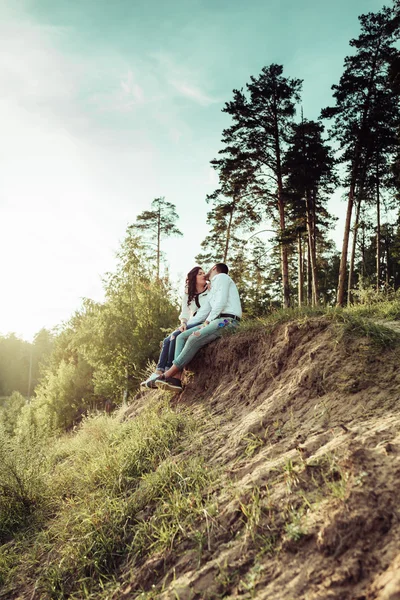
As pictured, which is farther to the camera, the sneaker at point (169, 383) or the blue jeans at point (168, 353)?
the blue jeans at point (168, 353)

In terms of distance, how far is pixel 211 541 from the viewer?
8.90 ft

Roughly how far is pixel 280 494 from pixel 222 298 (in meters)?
3.62

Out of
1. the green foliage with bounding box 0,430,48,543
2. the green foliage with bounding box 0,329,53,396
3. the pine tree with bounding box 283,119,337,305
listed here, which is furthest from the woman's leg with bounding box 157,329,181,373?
the green foliage with bounding box 0,329,53,396

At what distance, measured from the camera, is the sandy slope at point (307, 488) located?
6.83 feet

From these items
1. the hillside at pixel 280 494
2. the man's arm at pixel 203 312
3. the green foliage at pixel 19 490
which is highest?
the man's arm at pixel 203 312

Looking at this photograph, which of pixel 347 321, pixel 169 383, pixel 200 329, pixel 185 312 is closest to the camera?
pixel 347 321

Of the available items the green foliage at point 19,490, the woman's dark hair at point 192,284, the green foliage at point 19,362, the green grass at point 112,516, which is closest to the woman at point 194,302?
the woman's dark hair at point 192,284

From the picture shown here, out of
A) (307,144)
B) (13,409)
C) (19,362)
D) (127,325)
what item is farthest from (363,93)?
(19,362)

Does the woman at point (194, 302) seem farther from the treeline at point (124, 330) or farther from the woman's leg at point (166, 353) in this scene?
the treeline at point (124, 330)

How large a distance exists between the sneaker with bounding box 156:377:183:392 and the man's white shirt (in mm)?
1057

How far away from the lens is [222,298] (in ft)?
19.9

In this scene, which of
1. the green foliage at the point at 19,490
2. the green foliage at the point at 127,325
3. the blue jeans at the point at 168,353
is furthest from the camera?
the green foliage at the point at 127,325

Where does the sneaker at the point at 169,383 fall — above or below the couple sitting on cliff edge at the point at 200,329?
below

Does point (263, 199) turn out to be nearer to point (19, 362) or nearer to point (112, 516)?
point (112, 516)
